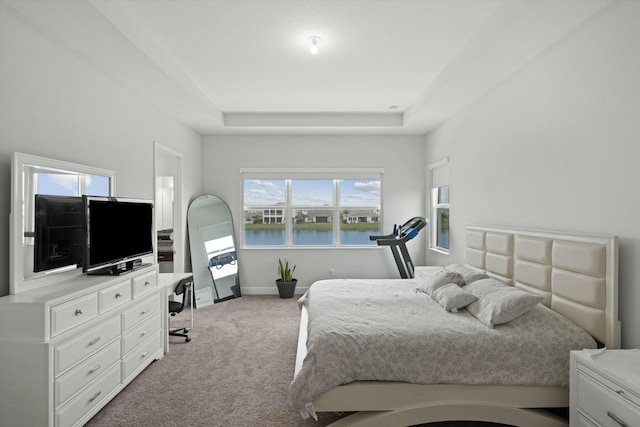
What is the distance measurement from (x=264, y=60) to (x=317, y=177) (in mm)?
2634

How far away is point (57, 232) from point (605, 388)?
3340 millimetres

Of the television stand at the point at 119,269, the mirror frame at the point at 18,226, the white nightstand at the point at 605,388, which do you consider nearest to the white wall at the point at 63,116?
the mirror frame at the point at 18,226

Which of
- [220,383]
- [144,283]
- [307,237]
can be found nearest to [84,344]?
[144,283]

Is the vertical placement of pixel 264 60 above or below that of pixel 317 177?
above

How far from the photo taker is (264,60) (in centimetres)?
340

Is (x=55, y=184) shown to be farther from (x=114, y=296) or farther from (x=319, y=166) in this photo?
(x=319, y=166)

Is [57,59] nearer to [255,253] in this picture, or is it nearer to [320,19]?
[320,19]

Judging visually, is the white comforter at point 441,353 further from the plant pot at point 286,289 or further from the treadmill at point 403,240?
the plant pot at point 286,289

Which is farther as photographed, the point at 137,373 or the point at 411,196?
the point at 411,196

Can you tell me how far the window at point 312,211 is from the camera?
5906 millimetres

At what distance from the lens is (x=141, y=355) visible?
299 cm

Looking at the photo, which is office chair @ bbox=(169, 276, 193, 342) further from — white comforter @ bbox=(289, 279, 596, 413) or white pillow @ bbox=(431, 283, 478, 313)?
white pillow @ bbox=(431, 283, 478, 313)

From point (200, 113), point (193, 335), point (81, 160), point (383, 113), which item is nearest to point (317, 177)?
point (383, 113)

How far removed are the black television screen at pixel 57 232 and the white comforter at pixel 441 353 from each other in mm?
1789
